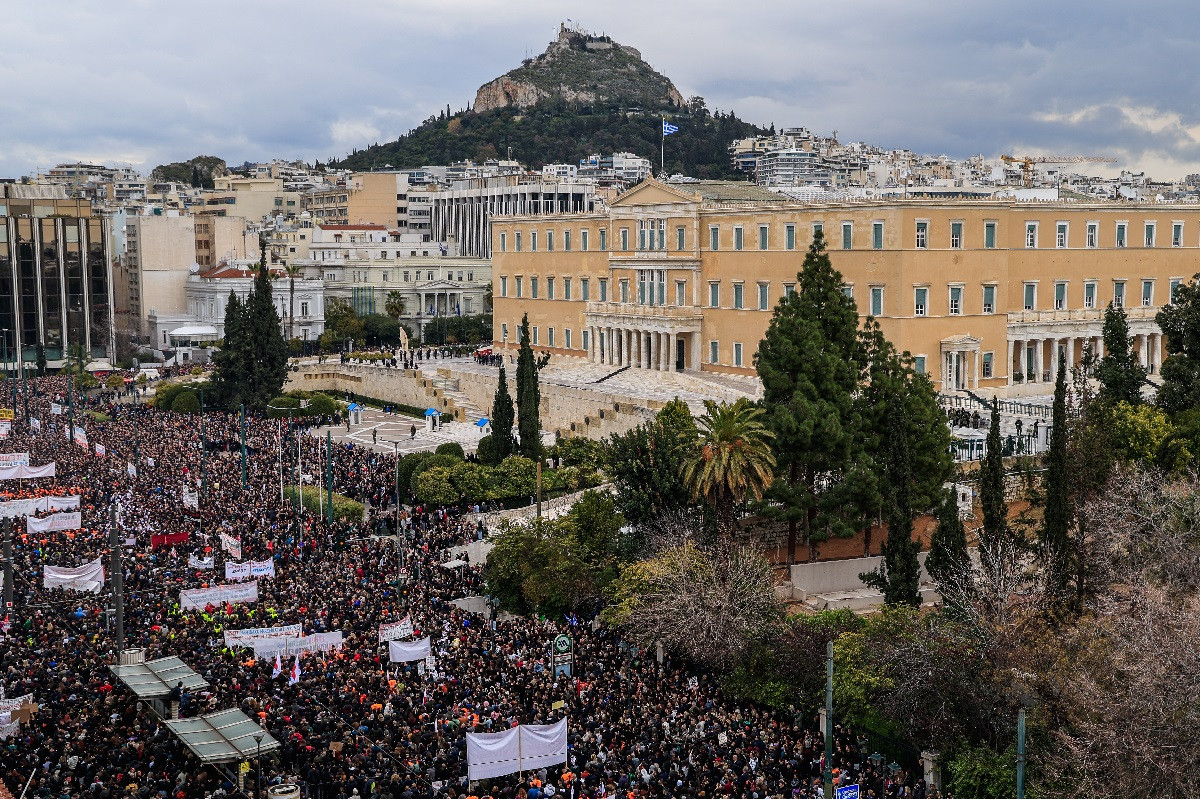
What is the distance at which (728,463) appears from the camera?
37.3 m

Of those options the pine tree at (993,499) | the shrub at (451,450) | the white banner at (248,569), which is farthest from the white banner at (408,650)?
the shrub at (451,450)

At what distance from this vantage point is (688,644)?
104 feet

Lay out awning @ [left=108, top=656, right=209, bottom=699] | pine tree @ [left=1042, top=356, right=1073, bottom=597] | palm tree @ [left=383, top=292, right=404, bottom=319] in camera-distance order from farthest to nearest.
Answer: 1. palm tree @ [left=383, top=292, right=404, bottom=319]
2. pine tree @ [left=1042, top=356, right=1073, bottom=597]
3. awning @ [left=108, top=656, right=209, bottom=699]

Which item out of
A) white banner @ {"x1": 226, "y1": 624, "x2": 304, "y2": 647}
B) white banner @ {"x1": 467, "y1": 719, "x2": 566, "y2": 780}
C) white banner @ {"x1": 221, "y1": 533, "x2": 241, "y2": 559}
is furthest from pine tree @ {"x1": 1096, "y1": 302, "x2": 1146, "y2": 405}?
white banner @ {"x1": 221, "y1": 533, "x2": 241, "y2": 559}

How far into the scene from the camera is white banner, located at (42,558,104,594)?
35.9 meters

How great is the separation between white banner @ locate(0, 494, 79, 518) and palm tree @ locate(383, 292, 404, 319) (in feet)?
197

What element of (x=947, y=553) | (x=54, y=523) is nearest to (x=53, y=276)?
(x=54, y=523)

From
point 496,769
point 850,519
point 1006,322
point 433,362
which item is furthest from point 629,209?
point 496,769

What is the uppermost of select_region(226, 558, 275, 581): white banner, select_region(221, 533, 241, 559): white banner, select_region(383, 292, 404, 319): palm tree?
select_region(383, 292, 404, 319): palm tree

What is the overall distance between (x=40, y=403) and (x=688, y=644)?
172 ft

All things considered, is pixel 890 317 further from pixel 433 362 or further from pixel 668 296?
pixel 433 362

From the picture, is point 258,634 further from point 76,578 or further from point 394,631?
point 76,578

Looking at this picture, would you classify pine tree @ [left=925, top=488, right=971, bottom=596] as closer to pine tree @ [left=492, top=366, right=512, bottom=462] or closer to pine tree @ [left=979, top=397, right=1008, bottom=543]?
pine tree @ [left=979, top=397, right=1008, bottom=543]

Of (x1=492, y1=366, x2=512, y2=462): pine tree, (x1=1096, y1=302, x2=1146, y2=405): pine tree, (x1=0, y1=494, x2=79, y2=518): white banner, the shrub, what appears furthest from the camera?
the shrub
